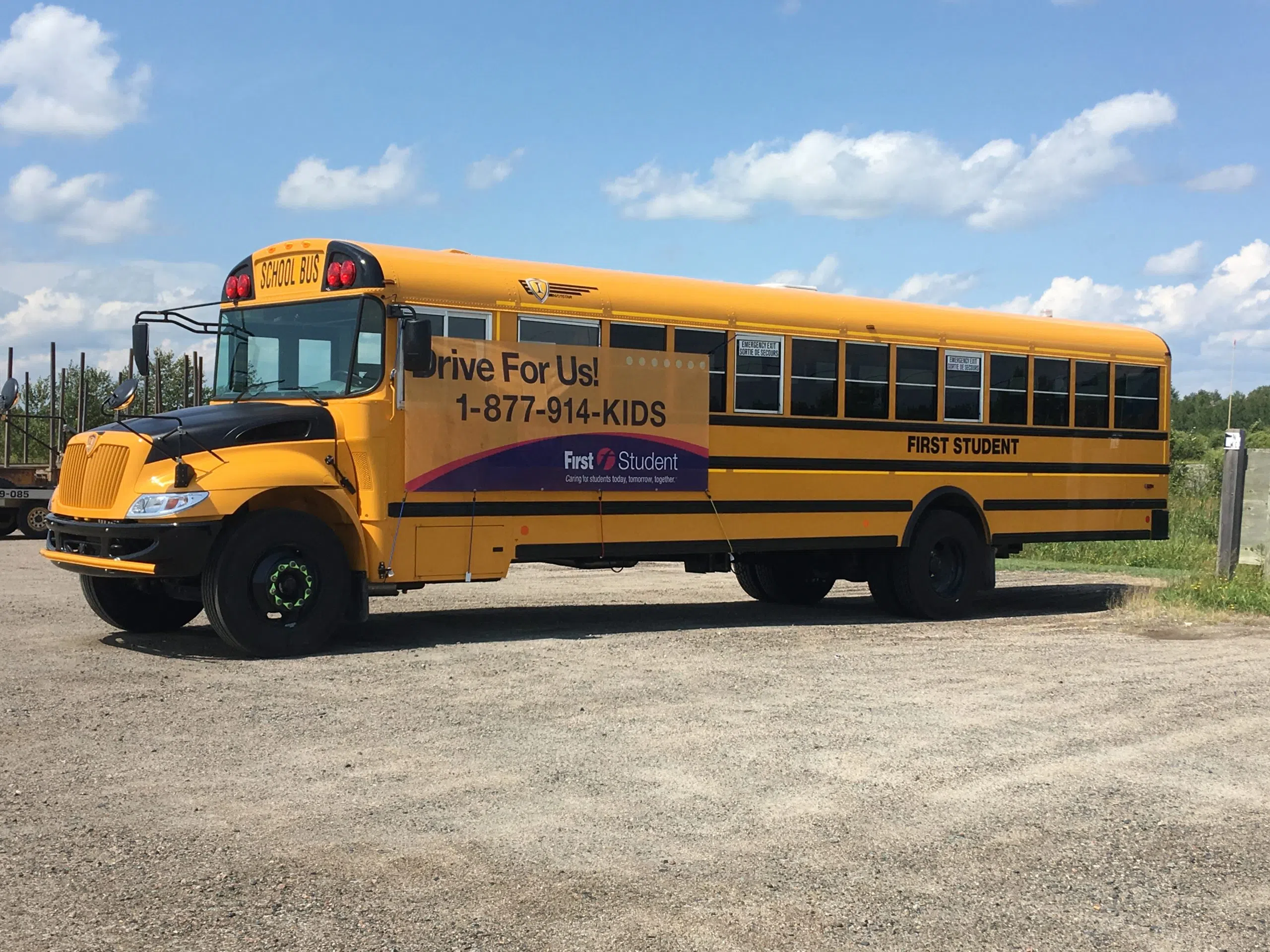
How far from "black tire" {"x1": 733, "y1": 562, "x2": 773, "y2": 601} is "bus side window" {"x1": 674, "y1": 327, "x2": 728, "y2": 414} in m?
3.07

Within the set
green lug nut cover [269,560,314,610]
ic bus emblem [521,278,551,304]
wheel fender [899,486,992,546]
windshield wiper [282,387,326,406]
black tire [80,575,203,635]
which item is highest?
ic bus emblem [521,278,551,304]

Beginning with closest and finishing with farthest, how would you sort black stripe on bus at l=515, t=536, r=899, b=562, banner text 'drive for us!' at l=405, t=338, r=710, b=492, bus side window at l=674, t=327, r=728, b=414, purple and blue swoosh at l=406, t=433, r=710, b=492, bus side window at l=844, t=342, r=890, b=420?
banner text 'drive for us!' at l=405, t=338, r=710, b=492
purple and blue swoosh at l=406, t=433, r=710, b=492
black stripe on bus at l=515, t=536, r=899, b=562
bus side window at l=674, t=327, r=728, b=414
bus side window at l=844, t=342, r=890, b=420

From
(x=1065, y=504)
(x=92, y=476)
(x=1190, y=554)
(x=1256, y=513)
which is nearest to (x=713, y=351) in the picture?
(x=1065, y=504)

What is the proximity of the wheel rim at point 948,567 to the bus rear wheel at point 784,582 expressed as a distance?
1.19 metres

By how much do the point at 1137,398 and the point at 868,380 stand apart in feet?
12.1

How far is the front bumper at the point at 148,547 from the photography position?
888 centimetres

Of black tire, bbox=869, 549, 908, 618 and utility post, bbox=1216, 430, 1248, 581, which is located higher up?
utility post, bbox=1216, 430, 1248, 581

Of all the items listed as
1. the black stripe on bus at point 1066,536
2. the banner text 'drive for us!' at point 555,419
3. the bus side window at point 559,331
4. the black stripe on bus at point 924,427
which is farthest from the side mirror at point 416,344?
the black stripe on bus at point 1066,536

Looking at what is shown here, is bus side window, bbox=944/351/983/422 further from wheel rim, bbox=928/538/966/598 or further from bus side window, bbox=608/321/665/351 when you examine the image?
bus side window, bbox=608/321/665/351

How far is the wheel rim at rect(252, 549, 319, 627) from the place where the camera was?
30.1 feet

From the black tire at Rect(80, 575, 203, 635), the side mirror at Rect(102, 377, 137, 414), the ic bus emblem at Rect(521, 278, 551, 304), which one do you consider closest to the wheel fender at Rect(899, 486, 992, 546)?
the ic bus emblem at Rect(521, 278, 551, 304)

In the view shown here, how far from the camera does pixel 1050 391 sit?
13492 mm

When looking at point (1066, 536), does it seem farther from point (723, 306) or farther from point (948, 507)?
point (723, 306)

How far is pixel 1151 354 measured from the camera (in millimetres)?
14273
